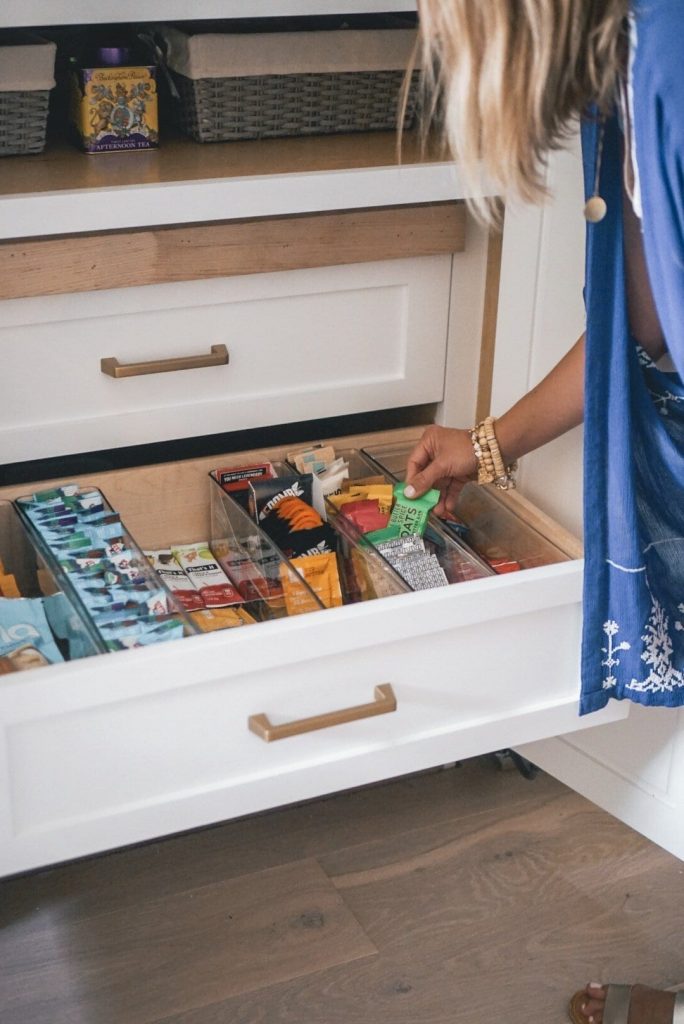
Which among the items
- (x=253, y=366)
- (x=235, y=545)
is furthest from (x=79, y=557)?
(x=253, y=366)

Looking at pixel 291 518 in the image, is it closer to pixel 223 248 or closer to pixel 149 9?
pixel 223 248

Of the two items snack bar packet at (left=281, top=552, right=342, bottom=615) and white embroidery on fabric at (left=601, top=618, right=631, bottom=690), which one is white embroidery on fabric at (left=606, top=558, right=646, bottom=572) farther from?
snack bar packet at (left=281, top=552, right=342, bottom=615)

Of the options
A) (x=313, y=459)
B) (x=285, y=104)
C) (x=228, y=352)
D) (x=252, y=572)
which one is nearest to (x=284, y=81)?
(x=285, y=104)

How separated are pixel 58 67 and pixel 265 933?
101 centimetres

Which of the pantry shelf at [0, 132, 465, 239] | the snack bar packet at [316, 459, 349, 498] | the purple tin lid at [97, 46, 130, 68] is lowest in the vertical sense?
the snack bar packet at [316, 459, 349, 498]

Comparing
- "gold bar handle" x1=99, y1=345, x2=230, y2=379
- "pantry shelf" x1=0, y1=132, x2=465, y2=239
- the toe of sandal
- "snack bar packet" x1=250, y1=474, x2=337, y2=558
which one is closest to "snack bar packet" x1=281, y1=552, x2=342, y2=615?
"snack bar packet" x1=250, y1=474, x2=337, y2=558

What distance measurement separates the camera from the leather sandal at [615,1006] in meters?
1.14

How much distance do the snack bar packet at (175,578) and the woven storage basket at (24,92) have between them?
44 centimetres

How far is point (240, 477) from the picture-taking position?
1288 millimetres

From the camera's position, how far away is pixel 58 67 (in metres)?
1.37

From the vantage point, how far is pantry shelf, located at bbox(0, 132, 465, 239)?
1.07 metres

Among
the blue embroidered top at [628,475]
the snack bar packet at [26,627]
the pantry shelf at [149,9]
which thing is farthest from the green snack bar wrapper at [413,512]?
the pantry shelf at [149,9]

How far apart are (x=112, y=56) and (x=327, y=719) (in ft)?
2.37

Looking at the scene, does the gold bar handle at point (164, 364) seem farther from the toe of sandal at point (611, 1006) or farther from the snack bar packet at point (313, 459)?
the toe of sandal at point (611, 1006)
